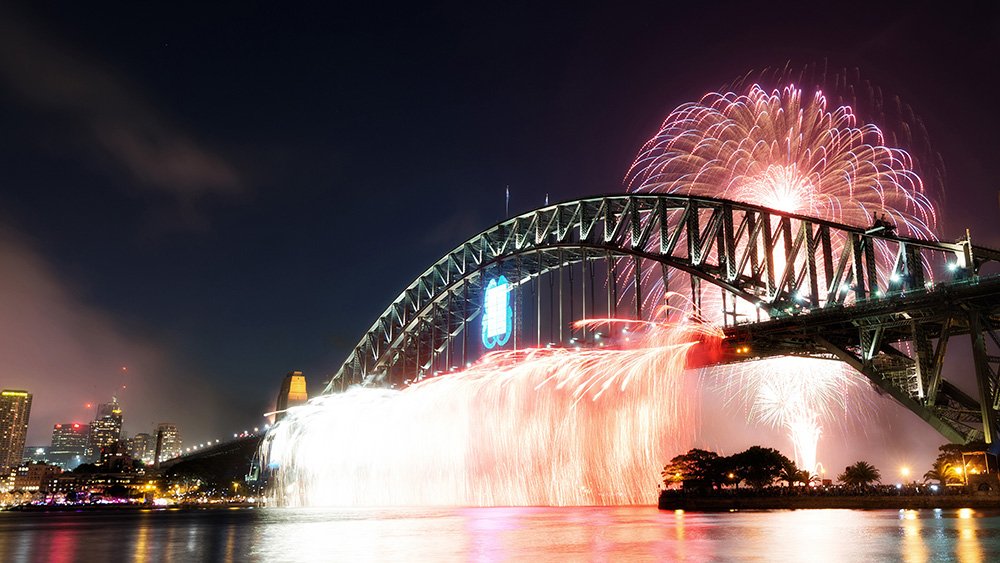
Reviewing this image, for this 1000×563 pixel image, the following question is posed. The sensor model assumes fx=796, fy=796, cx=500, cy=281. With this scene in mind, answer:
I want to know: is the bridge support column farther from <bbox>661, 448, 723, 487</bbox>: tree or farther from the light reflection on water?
<bbox>661, 448, 723, 487</bbox>: tree

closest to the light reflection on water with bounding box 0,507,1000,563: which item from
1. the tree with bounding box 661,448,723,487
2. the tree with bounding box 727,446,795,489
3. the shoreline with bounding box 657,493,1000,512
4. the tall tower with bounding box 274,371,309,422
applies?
the shoreline with bounding box 657,493,1000,512

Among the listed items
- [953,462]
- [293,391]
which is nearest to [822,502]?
[953,462]

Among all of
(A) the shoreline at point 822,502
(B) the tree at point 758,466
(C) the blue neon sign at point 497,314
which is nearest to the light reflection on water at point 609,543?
(A) the shoreline at point 822,502

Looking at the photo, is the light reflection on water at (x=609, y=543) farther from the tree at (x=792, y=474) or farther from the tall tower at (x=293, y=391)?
the tall tower at (x=293, y=391)

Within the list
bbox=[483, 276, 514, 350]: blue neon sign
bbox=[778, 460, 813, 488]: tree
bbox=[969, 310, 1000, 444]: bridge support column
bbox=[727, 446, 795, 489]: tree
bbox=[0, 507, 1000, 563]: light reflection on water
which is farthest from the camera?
bbox=[483, 276, 514, 350]: blue neon sign

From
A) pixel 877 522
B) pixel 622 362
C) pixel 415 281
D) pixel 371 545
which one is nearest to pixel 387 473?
pixel 415 281

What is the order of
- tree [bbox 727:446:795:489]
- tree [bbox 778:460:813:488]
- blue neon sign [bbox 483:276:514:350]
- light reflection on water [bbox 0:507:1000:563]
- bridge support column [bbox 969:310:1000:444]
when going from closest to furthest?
light reflection on water [bbox 0:507:1000:563], bridge support column [bbox 969:310:1000:444], tree [bbox 727:446:795:489], tree [bbox 778:460:813:488], blue neon sign [bbox 483:276:514:350]

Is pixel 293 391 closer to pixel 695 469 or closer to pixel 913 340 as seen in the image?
pixel 695 469
